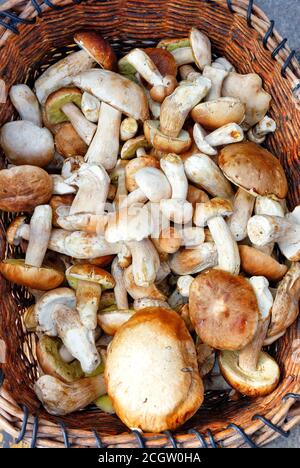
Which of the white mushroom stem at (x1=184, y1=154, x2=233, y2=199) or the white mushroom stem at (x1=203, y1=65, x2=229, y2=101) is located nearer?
the white mushroom stem at (x1=184, y1=154, x2=233, y2=199)

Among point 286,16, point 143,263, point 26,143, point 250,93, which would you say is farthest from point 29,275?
point 286,16

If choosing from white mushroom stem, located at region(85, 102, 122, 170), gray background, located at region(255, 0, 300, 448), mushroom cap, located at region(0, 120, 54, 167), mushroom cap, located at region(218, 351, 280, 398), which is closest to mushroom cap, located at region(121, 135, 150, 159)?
white mushroom stem, located at region(85, 102, 122, 170)

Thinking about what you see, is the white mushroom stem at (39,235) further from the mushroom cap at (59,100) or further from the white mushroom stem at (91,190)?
the mushroom cap at (59,100)

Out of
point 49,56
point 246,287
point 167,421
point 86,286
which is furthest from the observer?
point 49,56

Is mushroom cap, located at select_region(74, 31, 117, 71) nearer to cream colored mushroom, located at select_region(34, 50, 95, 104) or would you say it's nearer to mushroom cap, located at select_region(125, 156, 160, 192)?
cream colored mushroom, located at select_region(34, 50, 95, 104)

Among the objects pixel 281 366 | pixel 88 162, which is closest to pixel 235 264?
pixel 281 366

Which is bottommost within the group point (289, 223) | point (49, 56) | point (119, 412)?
point (119, 412)

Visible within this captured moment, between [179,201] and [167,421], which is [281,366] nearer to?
[167,421]
